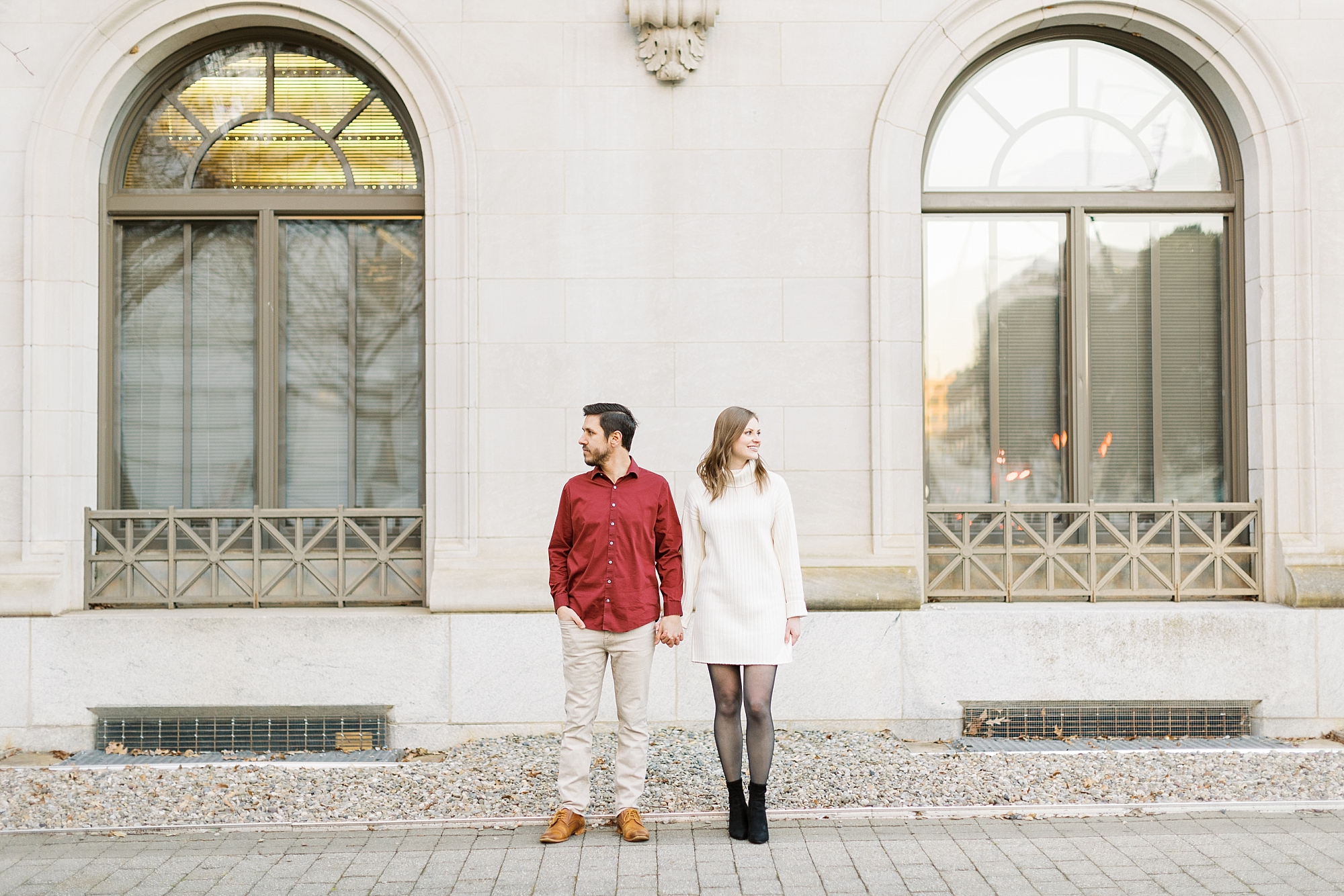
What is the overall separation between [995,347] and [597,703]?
A: 433 cm

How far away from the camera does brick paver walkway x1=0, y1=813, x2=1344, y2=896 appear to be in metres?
4.45

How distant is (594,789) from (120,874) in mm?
2281

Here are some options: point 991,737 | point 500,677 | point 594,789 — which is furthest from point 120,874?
point 991,737

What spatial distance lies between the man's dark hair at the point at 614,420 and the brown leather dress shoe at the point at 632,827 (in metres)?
1.75

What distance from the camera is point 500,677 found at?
23.1 feet

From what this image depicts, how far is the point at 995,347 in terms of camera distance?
25.5 feet

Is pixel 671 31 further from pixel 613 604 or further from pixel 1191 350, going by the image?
Result: pixel 1191 350

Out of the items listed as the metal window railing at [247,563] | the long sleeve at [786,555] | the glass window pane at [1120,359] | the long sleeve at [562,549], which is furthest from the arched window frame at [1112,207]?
the metal window railing at [247,563]

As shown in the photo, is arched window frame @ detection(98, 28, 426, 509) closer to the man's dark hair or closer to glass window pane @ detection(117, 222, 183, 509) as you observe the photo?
glass window pane @ detection(117, 222, 183, 509)

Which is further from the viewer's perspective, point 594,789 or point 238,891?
point 594,789

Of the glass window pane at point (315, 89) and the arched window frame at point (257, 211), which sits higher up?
the glass window pane at point (315, 89)

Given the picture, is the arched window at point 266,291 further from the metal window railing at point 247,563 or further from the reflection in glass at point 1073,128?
the reflection in glass at point 1073,128

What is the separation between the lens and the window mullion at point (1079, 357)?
7.64 m

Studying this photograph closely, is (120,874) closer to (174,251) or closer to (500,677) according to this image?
(500,677)
